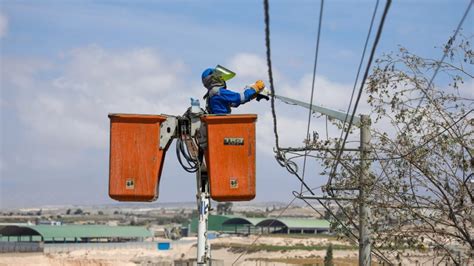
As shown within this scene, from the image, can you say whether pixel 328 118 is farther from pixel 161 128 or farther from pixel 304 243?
pixel 304 243

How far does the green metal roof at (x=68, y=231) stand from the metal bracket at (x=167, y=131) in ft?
266

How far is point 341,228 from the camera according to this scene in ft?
50.2

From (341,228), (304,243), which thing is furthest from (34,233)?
(341,228)

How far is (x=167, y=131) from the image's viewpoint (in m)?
9.52

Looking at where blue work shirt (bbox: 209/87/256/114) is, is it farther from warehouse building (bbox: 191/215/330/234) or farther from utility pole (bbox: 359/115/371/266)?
warehouse building (bbox: 191/215/330/234)

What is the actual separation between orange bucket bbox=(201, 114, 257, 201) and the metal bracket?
589 mm

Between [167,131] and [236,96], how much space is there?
102cm

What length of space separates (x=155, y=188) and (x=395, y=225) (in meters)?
5.58

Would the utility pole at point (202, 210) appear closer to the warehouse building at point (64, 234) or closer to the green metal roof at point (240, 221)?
the warehouse building at point (64, 234)

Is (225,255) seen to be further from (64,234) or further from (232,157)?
(232,157)

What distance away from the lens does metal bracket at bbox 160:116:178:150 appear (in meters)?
9.48

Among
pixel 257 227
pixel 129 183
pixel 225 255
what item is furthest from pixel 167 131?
pixel 257 227

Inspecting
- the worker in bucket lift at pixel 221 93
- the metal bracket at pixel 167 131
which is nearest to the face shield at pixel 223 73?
the worker in bucket lift at pixel 221 93

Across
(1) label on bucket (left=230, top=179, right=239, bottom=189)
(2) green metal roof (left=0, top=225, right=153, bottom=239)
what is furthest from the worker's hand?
(2) green metal roof (left=0, top=225, right=153, bottom=239)
